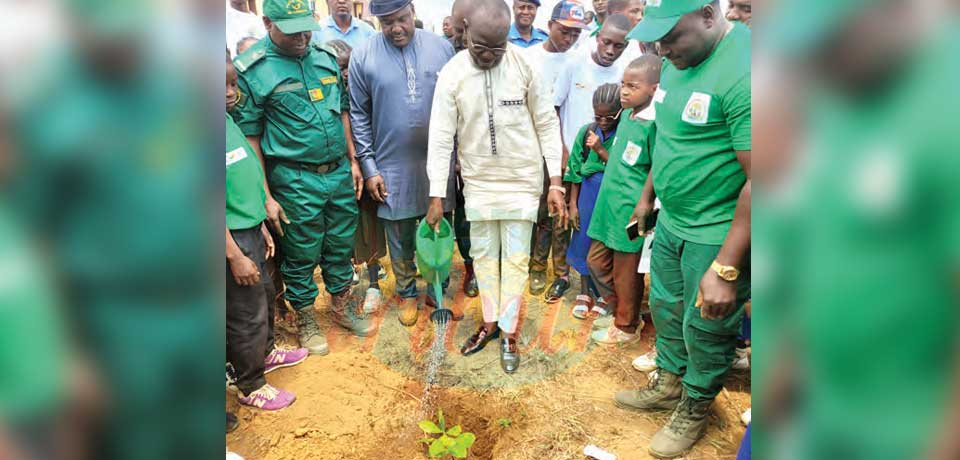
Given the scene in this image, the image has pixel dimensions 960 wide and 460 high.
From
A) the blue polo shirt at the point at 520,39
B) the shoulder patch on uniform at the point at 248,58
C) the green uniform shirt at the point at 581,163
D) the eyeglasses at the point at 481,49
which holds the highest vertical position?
the blue polo shirt at the point at 520,39

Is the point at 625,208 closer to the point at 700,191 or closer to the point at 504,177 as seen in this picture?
the point at 504,177

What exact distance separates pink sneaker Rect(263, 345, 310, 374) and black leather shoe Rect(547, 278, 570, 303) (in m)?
1.93

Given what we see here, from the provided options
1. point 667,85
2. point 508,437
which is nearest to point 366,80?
point 667,85

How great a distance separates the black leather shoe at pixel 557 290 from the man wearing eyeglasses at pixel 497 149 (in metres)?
0.89

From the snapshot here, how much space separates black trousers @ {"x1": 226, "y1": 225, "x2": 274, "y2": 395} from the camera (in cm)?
250

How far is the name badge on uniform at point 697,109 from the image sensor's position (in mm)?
1951

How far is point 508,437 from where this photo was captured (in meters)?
2.71

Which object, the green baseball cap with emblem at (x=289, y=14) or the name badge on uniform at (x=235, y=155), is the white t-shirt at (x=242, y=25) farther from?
the name badge on uniform at (x=235, y=155)

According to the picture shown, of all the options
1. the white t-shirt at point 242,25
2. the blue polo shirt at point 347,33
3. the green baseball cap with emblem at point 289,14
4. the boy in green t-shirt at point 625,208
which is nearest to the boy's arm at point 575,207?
the boy in green t-shirt at point 625,208

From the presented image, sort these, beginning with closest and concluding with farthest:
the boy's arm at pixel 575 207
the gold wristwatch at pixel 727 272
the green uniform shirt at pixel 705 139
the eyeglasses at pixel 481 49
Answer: the gold wristwatch at pixel 727 272 → the green uniform shirt at pixel 705 139 → the eyeglasses at pixel 481 49 → the boy's arm at pixel 575 207

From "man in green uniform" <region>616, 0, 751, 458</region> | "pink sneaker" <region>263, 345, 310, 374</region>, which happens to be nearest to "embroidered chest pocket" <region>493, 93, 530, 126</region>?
"man in green uniform" <region>616, 0, 751, 458</region>

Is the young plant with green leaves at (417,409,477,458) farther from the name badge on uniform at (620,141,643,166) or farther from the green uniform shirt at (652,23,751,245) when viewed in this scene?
the name badge on uniform at (620,141,643,166)
